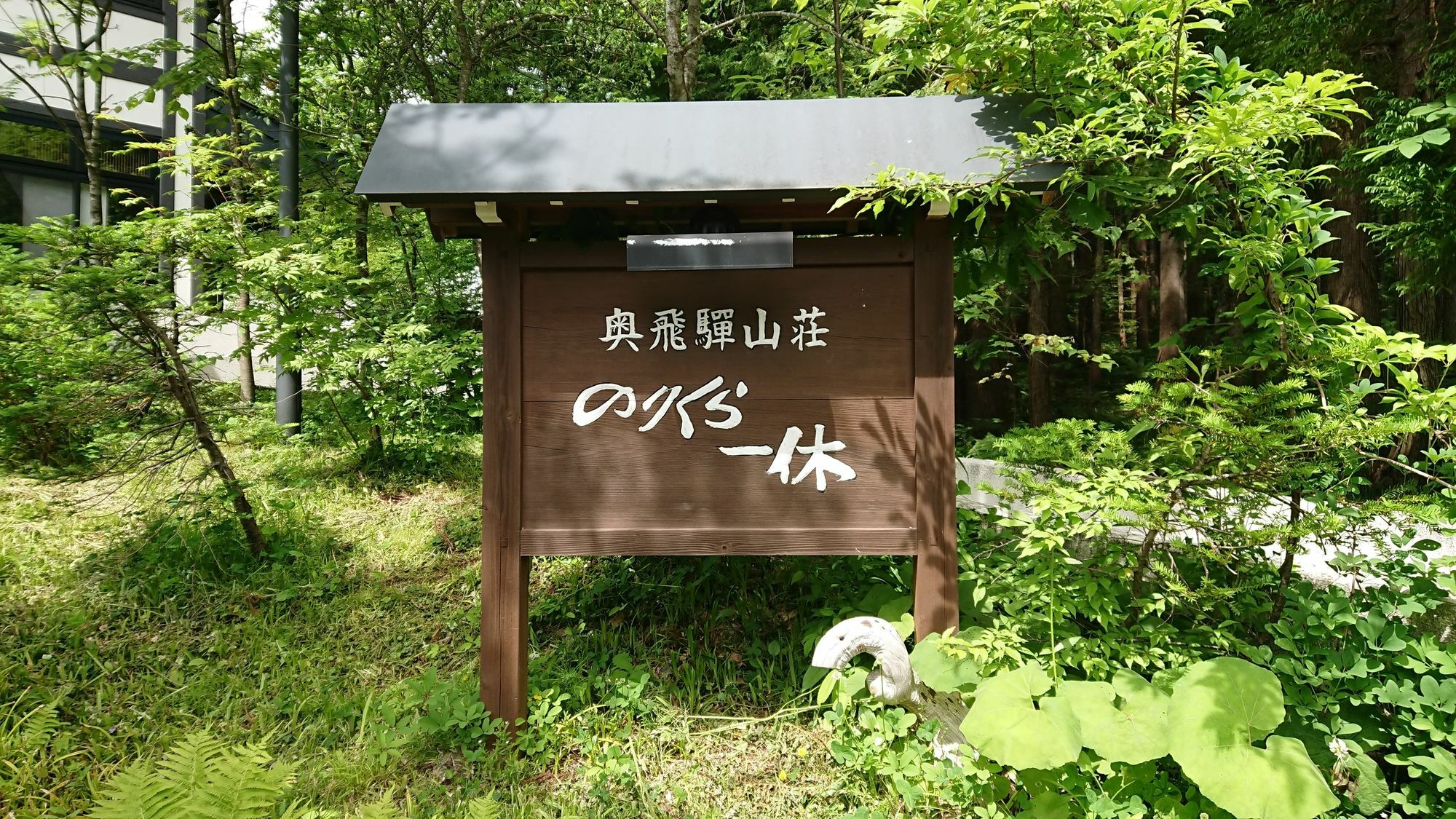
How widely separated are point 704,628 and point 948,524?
168 cm

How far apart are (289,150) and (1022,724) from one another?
7.71m

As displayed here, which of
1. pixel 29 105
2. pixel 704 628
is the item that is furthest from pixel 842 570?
pixel 29 105

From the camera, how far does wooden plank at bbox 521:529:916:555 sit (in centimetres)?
310

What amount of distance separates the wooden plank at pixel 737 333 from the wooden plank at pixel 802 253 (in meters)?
0.04

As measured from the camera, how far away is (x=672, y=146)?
9.57 ft

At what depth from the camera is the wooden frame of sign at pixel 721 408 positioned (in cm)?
312

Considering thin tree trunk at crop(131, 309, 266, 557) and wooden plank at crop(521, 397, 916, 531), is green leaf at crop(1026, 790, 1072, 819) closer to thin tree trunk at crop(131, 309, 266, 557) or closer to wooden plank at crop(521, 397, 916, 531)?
wooden plank at crop(521, 397, 916, 531)

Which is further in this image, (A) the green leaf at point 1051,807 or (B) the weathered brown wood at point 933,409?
(B) the weathered brown wood at point 933,409

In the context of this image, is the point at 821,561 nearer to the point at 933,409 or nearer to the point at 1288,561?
the point at 933,409

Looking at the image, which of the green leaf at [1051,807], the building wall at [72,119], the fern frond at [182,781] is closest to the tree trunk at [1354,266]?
the green leaf at [1051,807]

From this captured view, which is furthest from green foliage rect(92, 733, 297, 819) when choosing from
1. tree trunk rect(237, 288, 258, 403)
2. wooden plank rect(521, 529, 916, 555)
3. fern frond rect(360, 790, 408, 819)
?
tree trunk rect(237, 288, 258, 403)

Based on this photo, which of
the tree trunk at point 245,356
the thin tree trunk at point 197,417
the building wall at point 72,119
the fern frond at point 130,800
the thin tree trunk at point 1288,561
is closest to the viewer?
the fern frond at point 130,800

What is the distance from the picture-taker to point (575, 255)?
316 cm

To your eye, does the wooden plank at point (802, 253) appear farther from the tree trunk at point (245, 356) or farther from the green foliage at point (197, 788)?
the tree trunk at point (245, 356)
